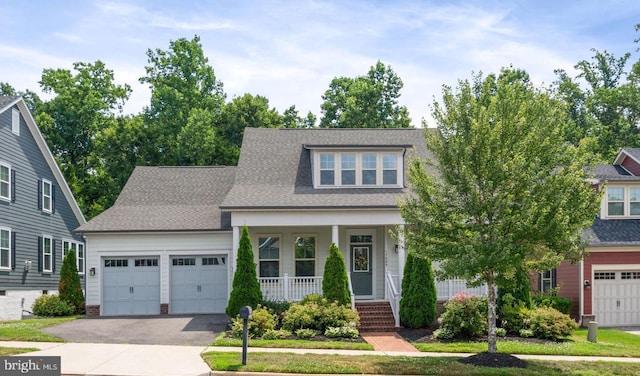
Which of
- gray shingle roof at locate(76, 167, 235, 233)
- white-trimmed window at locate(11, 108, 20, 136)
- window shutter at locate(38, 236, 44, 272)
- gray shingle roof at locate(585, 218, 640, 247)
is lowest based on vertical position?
window shutter at locate(38, 236, 44, 272)

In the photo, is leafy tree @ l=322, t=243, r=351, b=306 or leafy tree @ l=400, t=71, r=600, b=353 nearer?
leafy tree @ l=400, t=71, r=600, b=353

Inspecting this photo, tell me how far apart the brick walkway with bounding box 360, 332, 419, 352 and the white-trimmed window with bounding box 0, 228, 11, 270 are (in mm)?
14403

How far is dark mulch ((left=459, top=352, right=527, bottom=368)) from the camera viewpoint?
1527 centimetres

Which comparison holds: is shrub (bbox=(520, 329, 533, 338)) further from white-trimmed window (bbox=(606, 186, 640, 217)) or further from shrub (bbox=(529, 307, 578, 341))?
white-trimmed window (bbox=(606, 186, 640, 217))

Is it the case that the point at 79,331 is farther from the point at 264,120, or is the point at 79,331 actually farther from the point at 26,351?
the point at 264,120

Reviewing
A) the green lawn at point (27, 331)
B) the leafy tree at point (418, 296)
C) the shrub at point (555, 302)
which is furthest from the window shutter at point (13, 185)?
the shrub at point (555, 302)

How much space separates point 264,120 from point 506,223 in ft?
93.5

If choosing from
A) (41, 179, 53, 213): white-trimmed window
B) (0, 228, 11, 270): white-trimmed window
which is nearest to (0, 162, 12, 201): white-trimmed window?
(0, 228, 11, 270): white-trimmed window

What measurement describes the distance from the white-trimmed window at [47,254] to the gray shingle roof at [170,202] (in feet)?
18.1

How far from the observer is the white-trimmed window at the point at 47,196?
30688 millimetres

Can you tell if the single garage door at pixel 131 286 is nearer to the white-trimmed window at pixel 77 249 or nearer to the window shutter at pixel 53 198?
the window shutter at pixel 53 198

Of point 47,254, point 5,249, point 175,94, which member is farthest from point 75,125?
point 5,249

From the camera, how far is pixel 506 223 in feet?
49.8

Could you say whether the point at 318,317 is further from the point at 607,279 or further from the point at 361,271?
the point at 607,279
